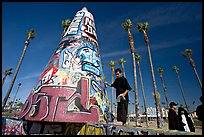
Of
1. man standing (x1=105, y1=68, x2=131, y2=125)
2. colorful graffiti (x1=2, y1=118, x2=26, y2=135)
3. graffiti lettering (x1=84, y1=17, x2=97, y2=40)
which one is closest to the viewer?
man standing (x1=105, y1=68, x2=131, y2=125)

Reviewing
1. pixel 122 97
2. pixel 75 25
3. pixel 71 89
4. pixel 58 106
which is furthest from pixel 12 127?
pixel 75 25

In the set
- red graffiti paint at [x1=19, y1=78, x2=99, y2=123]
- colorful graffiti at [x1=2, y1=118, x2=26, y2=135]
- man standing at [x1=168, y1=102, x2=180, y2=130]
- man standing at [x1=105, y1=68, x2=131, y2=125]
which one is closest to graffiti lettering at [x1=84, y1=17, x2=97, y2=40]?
red graffiti paint at [x1=19, y1=78, x2=99, y2=123]

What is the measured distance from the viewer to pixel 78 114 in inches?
228

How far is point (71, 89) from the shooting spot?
634 centimetres

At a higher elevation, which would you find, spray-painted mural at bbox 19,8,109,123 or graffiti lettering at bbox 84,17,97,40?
graffiti lettering at bbox 84,17,97,40

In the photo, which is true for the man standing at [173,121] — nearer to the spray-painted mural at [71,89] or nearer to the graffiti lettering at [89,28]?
the spray-painted mural at [71,89]

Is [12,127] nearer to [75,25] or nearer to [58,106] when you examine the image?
[58,106]

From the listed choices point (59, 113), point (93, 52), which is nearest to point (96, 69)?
point (93, 52)

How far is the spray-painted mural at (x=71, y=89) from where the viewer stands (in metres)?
5.77

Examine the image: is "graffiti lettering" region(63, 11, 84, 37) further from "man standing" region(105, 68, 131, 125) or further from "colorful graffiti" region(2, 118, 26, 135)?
"colorful graffiti" region(2, 118, 26, 135)

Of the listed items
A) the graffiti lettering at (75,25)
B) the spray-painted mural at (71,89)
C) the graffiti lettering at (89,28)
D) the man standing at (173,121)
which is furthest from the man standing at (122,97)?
the graffiti lettering at (75,25)

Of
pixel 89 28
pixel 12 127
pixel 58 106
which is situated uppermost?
pixel 89 28

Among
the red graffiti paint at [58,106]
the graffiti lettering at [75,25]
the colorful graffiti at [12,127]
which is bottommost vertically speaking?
the colorful graffiti at [12,127]

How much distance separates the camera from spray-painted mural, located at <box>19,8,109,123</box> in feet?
18.9
